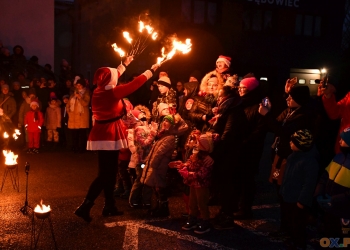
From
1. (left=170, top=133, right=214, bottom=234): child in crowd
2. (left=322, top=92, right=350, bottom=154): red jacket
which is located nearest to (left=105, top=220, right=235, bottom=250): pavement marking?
(left=170, top=133, right=214, bottom=234): child in crowd

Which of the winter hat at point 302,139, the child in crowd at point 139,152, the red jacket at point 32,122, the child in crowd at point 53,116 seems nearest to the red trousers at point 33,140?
the red jacket at point 32,122

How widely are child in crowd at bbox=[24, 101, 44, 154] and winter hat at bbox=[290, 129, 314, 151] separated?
8281mm

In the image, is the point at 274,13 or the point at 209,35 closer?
the point at 209,35

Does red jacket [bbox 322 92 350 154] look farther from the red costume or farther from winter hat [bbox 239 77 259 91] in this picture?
the red costume

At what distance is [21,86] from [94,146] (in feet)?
26.1

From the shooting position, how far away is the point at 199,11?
71.7ft

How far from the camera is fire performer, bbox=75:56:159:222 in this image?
242 inches

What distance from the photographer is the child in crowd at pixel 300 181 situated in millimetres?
5000

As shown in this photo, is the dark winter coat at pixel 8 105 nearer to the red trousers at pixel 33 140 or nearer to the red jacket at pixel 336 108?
the red trousers at pixel 33 140

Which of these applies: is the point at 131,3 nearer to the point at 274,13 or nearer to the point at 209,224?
the point at 274,13

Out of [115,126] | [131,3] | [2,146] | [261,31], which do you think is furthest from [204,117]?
[261,31]

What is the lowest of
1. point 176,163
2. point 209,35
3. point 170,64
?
point 176,163

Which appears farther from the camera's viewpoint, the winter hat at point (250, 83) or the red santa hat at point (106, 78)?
the winter hat at point (250, 83)

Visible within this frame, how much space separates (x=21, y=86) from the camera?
43.2ft
